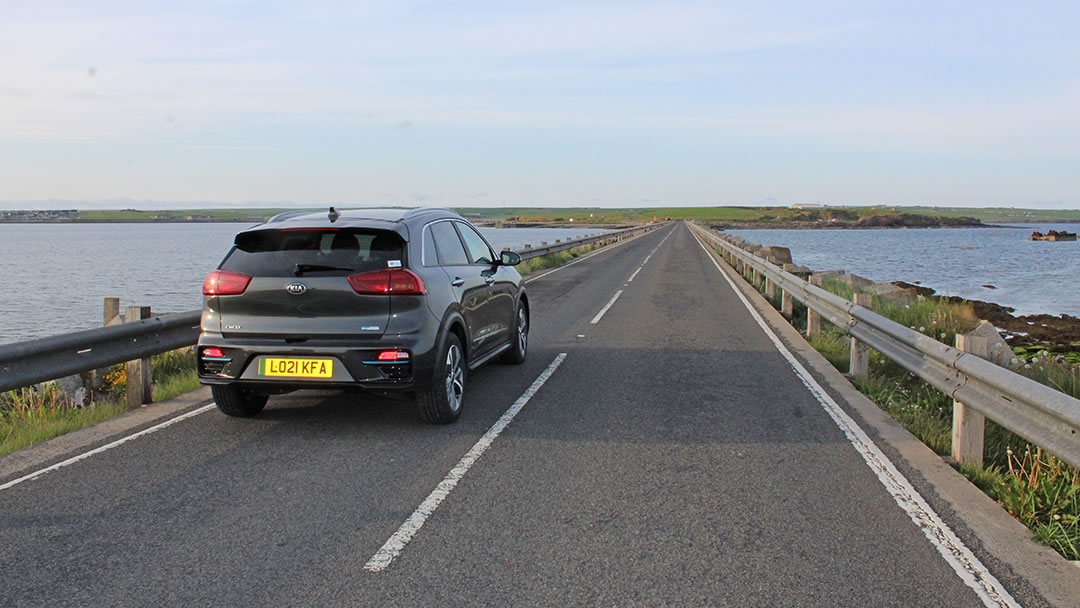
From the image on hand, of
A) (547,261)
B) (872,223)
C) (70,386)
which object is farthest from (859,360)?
(872,223)

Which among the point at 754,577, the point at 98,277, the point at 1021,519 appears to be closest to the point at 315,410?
the point at 754,577

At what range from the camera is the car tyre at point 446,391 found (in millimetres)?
6414

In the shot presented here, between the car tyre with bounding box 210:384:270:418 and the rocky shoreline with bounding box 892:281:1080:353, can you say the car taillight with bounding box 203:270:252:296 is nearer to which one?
the car tyre with bounding box 210:384:270:418

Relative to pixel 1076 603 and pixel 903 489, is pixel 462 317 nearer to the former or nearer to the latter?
pixel 903 489

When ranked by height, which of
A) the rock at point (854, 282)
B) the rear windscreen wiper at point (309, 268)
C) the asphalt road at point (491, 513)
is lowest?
the asphalt road at point (491, 513)

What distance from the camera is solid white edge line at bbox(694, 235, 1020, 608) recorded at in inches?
146

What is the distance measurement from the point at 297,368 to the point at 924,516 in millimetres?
4415

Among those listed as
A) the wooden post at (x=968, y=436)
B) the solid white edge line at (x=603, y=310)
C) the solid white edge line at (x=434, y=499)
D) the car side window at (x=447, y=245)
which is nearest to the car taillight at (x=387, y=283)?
the car side window at (x=447, y=245)

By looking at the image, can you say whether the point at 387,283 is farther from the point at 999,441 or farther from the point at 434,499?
the point at 999,441

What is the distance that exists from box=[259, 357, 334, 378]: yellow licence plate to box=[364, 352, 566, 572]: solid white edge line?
1.28 metres

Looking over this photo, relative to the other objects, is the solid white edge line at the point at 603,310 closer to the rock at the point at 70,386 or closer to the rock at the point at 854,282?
the rock at the point at 854,282

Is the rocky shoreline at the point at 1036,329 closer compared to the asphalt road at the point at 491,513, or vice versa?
the asphalt road at the point at 491,513

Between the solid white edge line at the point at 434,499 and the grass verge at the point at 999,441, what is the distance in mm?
3361

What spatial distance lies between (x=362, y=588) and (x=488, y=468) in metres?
1.89
